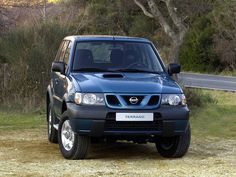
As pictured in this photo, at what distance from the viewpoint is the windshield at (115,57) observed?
9648mm

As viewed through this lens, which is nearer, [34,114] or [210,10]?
[34,114]

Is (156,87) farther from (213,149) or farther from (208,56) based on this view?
(208,56)

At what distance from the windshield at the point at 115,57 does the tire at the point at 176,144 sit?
116cm

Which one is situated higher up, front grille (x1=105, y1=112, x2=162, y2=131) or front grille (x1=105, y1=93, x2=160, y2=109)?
front grille (x1=105, y1=93, x2=160, y2=109)

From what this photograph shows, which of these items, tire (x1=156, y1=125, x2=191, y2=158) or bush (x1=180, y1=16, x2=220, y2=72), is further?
bush (x1=180, y1=16, x2=220, y2=72)

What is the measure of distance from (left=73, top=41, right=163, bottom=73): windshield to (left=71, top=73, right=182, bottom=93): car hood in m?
0.34

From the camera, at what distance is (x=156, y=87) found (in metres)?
8.81

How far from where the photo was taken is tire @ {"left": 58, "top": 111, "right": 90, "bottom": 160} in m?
8.80

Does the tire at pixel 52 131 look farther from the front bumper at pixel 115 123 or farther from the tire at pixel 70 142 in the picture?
the front bumper at pixel 115 123

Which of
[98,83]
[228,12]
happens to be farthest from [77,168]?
[228,12]

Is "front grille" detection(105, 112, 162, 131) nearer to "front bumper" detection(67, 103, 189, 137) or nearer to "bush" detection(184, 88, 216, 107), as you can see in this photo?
"front bumper" detection(67, 103, 189, 137)

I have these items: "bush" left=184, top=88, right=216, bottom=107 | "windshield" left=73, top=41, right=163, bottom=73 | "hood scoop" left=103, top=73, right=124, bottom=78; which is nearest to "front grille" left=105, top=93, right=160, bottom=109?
"hood scoop" left=103, top=73, right=124, bottom=78

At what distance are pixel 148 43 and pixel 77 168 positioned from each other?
117 inches

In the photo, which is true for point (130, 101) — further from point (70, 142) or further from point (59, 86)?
point (59, 86)
